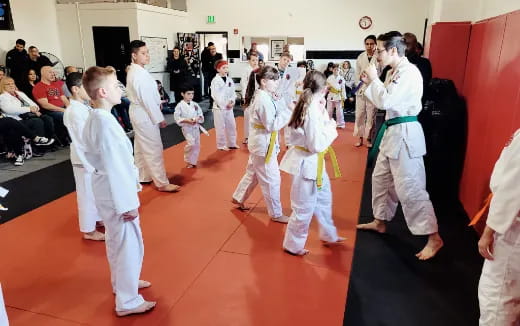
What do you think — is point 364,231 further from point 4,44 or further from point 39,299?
point 4,44

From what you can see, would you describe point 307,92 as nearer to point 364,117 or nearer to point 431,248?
point 431,248

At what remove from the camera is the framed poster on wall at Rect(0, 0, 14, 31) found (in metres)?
8.05

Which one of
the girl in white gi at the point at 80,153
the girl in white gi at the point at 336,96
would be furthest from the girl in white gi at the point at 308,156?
the girl in white gi at the point at 336,96

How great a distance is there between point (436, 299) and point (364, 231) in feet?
3.47

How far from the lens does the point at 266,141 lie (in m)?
3.62

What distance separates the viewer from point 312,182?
116 inches

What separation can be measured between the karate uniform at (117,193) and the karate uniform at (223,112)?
4.12 metres

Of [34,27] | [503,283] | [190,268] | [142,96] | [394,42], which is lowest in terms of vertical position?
[190,268]

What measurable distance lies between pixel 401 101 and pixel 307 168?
0.91 metres

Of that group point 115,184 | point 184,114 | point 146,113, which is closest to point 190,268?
point 115,184

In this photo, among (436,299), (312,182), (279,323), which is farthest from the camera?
(312,182)

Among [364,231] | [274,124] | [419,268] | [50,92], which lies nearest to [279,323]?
[419,268]

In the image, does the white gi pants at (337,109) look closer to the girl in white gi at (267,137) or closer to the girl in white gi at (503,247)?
the girl in white gi at (267,137)

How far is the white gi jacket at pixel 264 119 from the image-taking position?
3457 millimetres
